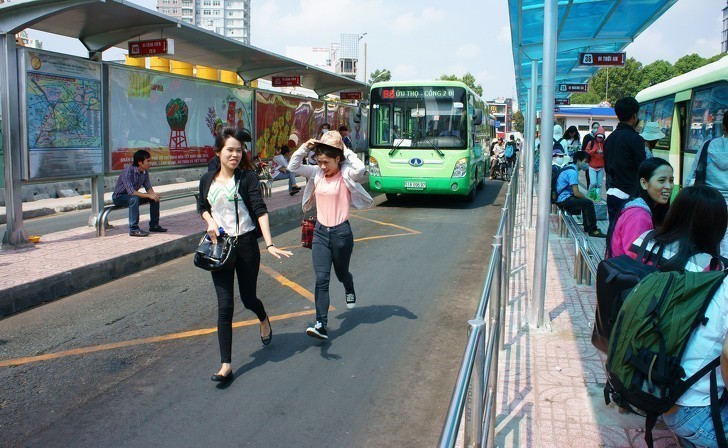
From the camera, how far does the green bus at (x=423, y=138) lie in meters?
13.9

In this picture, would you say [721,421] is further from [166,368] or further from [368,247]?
[368,247]

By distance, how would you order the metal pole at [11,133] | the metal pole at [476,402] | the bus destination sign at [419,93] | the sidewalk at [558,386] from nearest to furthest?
1. the metal pole at [476,402]
2. the sidewalk at [558,386]
3. the metal pole at [11,133]
4. the bus destination sign at [419,93]

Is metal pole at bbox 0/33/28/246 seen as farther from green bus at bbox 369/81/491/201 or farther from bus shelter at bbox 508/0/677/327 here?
green bus at bbox 369/81/491/201

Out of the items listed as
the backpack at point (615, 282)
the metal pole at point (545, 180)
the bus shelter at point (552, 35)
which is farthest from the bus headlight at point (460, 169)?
the backpack at point (615, 282)

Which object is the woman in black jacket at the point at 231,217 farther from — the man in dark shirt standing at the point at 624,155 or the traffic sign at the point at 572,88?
the traffic sign at the point at 572,88

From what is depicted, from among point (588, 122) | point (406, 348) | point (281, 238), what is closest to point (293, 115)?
point (281, 238)

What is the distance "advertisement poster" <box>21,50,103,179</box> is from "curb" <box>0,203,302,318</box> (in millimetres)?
1894

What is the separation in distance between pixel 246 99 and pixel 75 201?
15.2 ft

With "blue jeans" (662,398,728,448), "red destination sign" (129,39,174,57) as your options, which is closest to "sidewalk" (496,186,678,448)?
"blue jeans" (662,398,728,448)

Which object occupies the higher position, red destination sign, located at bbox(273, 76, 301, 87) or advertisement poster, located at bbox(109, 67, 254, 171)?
red destination sign, located at bbox(273, 76, 301, 87)

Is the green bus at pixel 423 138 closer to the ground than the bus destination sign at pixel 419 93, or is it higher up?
closer to the ground

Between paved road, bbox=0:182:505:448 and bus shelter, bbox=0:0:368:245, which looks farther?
bus shelter, bbox=0:0:368:245

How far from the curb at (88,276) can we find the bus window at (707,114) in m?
8.41

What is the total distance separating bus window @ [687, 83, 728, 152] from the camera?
402 inches
